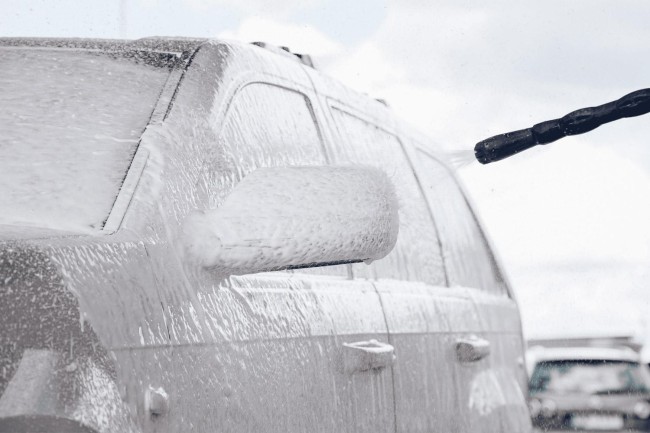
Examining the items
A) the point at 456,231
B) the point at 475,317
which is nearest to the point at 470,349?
the point at 475,317

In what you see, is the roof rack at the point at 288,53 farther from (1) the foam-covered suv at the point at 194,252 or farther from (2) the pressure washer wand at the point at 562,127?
(2) the pressure washer wand at the point at 562,127

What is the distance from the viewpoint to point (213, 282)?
2.61 metres

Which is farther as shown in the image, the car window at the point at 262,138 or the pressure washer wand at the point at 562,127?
the pressure washer wand at the point at 562,127

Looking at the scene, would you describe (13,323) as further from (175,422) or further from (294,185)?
(294,185)

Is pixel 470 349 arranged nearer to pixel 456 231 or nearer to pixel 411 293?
pixel 411 293

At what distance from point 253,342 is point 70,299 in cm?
65

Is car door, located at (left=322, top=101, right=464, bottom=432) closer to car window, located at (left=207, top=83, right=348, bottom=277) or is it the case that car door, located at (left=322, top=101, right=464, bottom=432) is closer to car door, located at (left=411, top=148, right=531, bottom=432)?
car door, located at (left=411, top=148, right=531, bottom=432)

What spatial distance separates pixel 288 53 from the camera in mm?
3840

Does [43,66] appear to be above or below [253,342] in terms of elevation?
above

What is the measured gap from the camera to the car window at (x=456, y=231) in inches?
189

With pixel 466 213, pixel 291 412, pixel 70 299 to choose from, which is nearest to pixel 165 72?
pixel 291 412

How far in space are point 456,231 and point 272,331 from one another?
2.28m

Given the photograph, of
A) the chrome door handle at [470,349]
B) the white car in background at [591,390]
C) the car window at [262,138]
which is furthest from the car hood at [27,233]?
the white car in background at [591,390]

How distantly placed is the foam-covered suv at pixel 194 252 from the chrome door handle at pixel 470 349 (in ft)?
1.29
